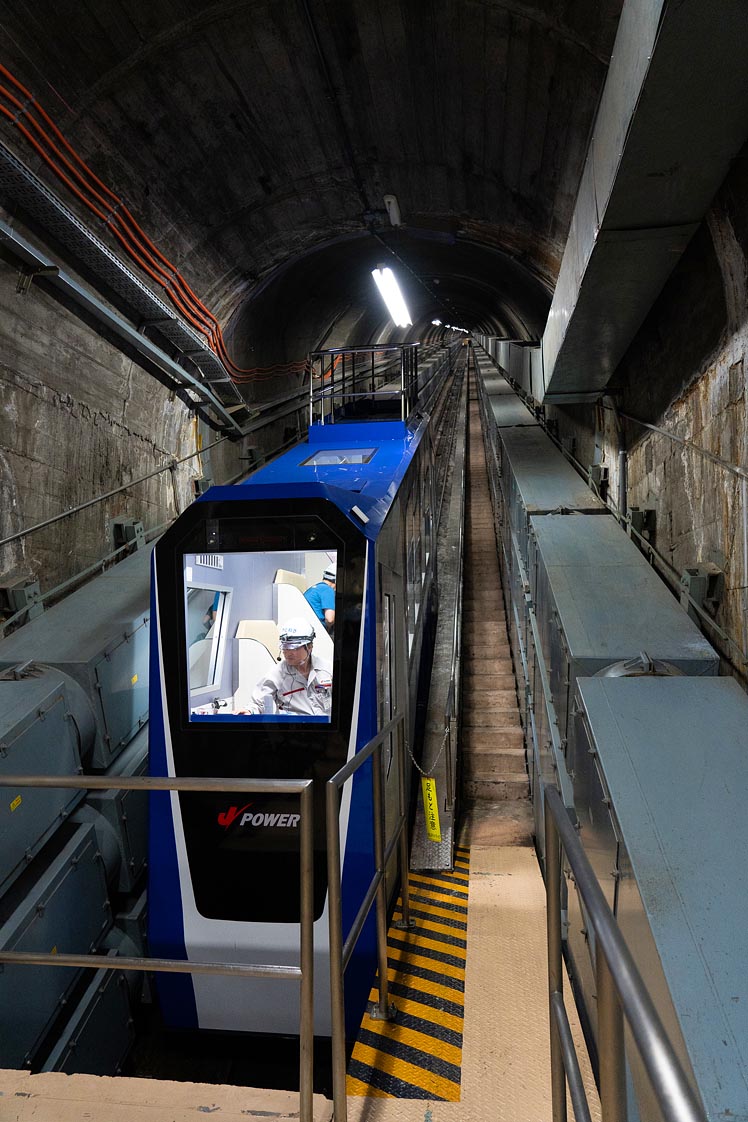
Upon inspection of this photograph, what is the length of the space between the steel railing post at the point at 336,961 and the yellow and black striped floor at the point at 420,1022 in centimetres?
44

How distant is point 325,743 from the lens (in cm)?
348

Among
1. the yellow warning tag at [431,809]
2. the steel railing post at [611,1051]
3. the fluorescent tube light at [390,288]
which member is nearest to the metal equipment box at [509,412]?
the fluorescent tube light at [390,288]

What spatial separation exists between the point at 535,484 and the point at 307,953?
6.21 m

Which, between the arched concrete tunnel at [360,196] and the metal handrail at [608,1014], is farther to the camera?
the arched concrete tunnel at [360,196]

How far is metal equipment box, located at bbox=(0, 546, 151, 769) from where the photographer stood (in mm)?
4191

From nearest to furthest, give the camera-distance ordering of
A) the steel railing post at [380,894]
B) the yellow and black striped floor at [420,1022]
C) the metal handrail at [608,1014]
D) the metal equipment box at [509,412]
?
1. the metal handrail at [608,1014]
2. the yellow and black striped floor at [420,1022]
3. the steel railing post at [380,894]
4. the metal equipment box at [509,412]

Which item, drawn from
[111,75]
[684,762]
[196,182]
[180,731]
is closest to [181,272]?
[196,182]

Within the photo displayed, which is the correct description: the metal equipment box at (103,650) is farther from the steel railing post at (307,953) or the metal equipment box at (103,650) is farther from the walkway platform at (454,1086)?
the steel railing post at (307,953)

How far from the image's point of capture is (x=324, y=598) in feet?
12.4

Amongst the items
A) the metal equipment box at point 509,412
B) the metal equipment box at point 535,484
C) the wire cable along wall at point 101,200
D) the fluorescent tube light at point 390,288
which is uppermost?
the fluorescent tube light at point 390,288

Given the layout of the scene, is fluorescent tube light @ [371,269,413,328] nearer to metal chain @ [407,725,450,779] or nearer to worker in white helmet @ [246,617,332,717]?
metal chain @ [407,725,450,779]

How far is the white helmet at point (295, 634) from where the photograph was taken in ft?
12.0

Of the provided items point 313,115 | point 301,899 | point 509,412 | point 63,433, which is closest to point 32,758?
point 301,899

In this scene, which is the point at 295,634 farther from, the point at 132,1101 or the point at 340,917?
the point at 132,1101
